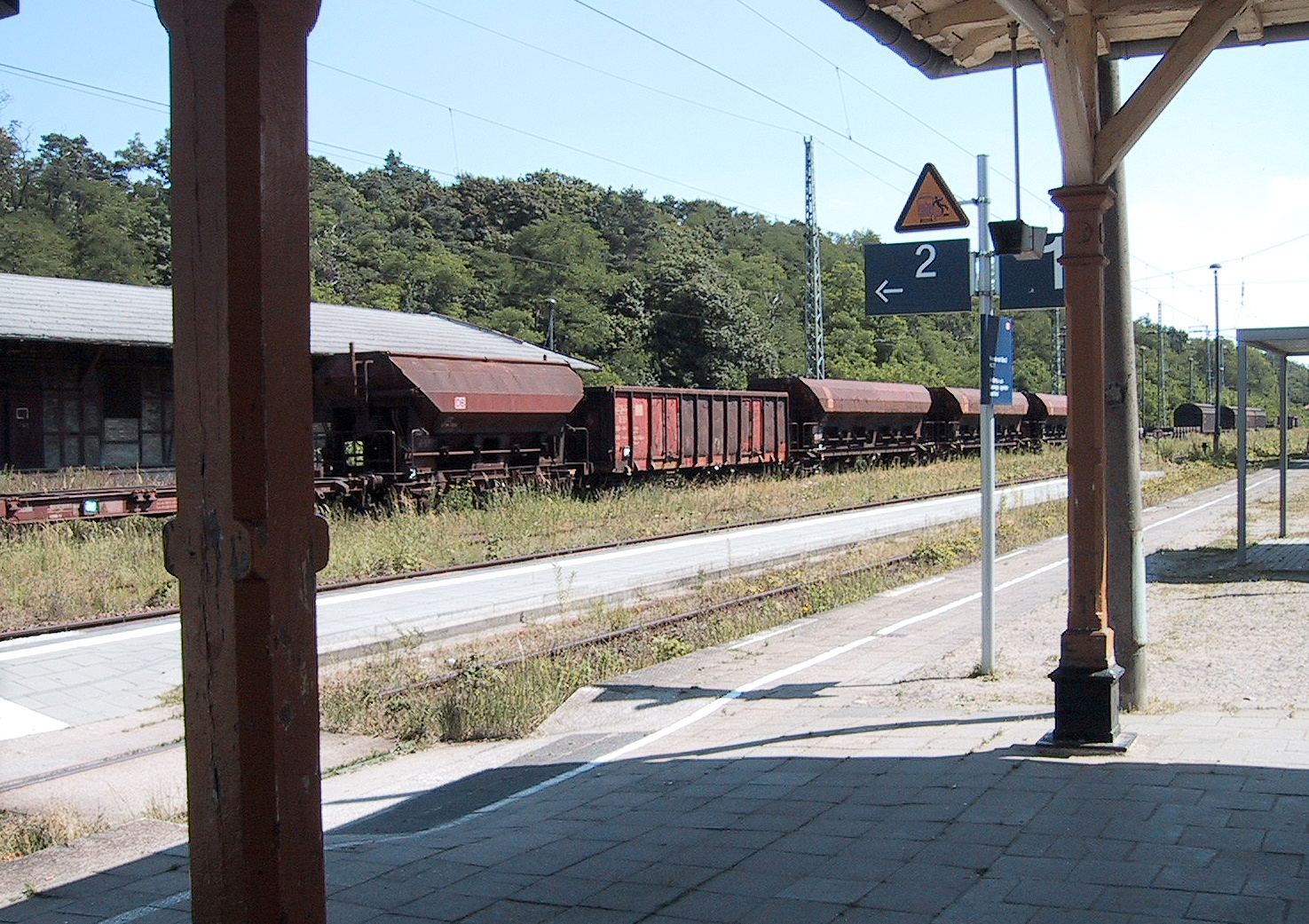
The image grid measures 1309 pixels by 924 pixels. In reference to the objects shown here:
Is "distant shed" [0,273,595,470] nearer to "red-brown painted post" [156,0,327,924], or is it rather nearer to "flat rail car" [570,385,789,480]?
"flat rail car" [570,385,789,480]

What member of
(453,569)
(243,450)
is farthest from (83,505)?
(243,450)

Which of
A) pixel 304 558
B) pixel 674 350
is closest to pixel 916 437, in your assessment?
pixel 674 350

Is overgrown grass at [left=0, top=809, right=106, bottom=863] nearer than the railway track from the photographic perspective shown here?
Yes

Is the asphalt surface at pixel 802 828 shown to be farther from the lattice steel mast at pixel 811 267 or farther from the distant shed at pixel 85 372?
the lattice steel mast at pixel 811 267

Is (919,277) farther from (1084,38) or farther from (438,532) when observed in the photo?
(438,532)

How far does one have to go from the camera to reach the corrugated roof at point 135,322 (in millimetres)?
21922

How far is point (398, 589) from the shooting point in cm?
1384

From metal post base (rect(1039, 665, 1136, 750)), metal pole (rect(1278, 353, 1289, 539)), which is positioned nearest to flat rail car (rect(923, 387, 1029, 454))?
metal pole (rect(1278, 353, 1289, 539))

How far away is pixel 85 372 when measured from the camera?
23547 millimetres

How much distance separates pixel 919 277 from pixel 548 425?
54.2ft

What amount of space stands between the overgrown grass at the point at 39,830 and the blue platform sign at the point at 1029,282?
6.58m

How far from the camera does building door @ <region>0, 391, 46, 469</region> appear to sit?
22.5 metres

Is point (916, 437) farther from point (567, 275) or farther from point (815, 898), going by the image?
point (815, 898)

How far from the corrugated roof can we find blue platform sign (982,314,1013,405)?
1676 cm
